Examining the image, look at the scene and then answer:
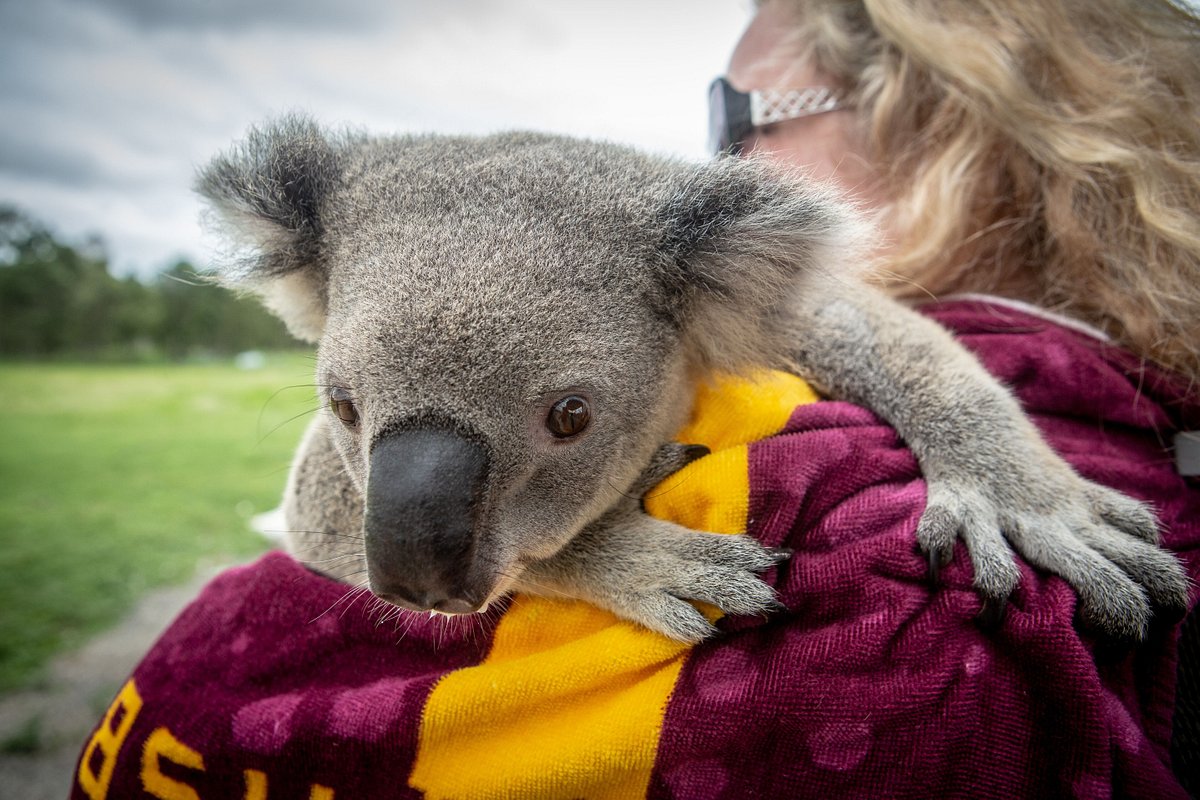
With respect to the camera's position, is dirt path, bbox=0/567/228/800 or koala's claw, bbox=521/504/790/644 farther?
dirt path, bbox=0/567/228/800

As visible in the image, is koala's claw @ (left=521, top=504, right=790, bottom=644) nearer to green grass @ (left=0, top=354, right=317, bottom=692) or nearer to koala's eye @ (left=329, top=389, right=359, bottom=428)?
koala's eye @ (left=329, top=389, right=359, bottom=428)

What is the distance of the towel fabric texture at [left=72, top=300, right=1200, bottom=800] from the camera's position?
94 centimetres

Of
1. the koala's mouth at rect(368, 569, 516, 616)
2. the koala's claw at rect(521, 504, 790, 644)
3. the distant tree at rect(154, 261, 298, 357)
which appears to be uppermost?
the koala's mouth at rect(368, 569, 516, 616)

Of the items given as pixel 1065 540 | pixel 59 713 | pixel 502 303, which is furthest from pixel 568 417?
pixel 59 713

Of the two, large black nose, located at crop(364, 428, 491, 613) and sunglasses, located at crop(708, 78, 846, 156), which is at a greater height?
sunglasses, located at crop(708, 78, 846, 156)

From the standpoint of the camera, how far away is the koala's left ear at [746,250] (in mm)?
1157

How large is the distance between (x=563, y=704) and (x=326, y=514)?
0.70 m

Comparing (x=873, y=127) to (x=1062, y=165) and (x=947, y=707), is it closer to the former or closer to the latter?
(x=1062, y=165)

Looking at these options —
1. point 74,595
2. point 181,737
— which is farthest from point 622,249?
point 74,595

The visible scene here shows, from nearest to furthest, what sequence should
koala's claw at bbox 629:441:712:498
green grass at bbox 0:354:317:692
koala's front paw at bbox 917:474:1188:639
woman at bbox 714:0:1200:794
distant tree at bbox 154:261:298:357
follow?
1. koala's front paw at bbox 917:474:1188:639
2. koala's claw at bbox 629:441:712:498
3. woman at bbox 714:0:1200:794
4. green grass at bbox 0:354:317:692
5. distant tree at bbox 154:261:298:357

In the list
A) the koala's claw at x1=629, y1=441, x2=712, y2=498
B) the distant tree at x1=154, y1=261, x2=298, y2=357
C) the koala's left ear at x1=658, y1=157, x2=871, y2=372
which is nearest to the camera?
the koala's left ear at x1=658, y1=157, x2=871, y2=372

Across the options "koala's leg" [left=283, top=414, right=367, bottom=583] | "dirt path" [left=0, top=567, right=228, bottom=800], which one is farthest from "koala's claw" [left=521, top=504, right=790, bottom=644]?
"dirt path" [left=0, top=567, right=228, bottom=800]

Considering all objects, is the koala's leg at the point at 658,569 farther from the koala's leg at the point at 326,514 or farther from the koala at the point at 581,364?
the koala's leg at the point at 326,514

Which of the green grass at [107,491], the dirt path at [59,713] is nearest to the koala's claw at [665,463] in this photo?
the green grass at [107,491]
